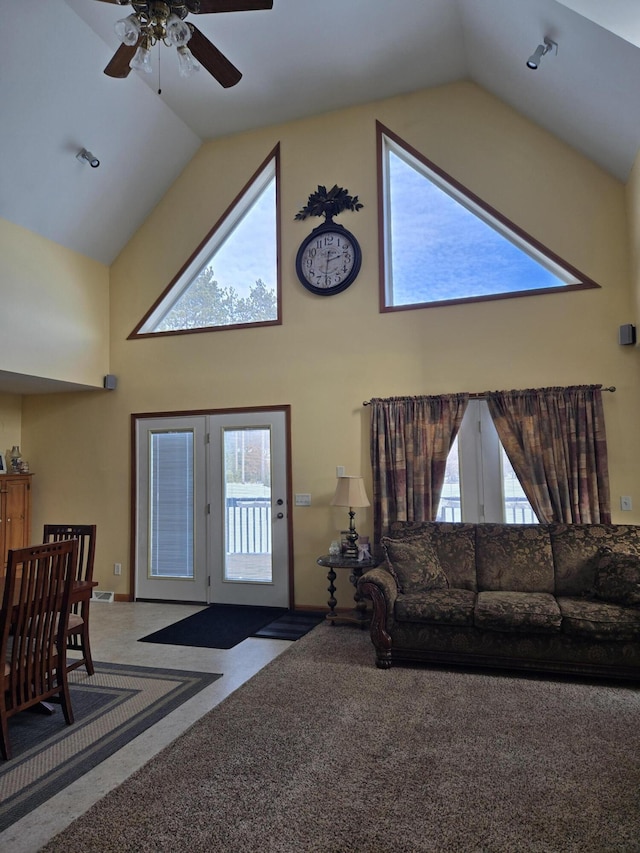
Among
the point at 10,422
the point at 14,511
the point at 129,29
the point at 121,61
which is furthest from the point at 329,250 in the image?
the point at 14,511

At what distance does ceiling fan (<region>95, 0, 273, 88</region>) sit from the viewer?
9.37ft

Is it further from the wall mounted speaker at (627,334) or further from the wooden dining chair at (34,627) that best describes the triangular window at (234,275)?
the wooden dining chair at (34,627)

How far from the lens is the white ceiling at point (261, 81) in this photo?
4.02 m

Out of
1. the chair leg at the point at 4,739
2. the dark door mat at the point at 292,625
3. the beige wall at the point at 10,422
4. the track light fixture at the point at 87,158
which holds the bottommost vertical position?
the dark door mat at the point at 292,625

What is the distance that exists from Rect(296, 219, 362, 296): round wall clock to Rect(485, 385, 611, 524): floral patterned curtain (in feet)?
6.63

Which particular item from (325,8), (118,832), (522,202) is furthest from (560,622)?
(325,8)

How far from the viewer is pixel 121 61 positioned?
3.36 metres

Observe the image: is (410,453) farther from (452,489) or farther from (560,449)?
(560,449)

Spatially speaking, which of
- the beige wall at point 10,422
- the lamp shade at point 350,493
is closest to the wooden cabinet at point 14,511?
the beige wall at point 10,422

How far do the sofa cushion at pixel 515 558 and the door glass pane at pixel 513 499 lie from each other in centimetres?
A: 53

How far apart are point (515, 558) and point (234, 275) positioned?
4.06 m

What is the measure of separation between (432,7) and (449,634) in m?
4.82

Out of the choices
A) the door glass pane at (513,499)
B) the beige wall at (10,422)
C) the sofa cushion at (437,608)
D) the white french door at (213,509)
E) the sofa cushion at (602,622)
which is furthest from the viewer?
the beige wall at (10,422)

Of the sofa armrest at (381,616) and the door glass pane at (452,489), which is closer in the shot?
the sofa armrest at (381,616)
